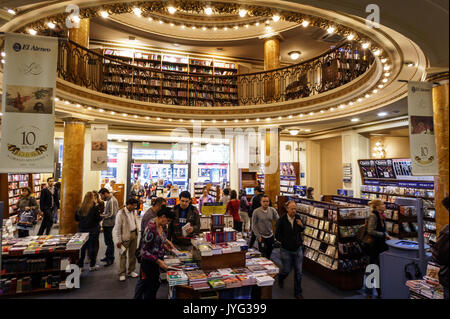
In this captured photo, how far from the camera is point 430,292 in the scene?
9.73 feet

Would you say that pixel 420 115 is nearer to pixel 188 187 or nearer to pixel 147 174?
pixel 188 187

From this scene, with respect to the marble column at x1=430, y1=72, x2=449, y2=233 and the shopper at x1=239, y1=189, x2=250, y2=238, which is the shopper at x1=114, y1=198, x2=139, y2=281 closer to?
the shopper at x1=239, y1=189, x2=250, y2=238

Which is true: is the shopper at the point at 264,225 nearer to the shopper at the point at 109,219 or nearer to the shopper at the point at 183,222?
the shopper at the point at 183,222

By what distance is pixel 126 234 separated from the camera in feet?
14.9

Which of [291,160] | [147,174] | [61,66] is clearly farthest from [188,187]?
[61,66]

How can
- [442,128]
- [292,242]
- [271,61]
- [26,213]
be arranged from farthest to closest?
[271,61]
[26,213]
[292,242]
[442,128]

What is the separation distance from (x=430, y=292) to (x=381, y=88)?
371cm

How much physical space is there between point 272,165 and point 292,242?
4581 mm

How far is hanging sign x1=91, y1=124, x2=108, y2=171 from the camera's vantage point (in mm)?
7039

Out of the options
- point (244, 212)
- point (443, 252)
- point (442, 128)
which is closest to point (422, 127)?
point (442, 128)

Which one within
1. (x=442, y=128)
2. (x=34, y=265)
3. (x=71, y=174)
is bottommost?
(x=34, y=265)

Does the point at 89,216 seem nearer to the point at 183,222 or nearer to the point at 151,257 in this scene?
the point at 183,222

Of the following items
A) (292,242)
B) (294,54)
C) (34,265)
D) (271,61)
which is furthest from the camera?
(294,54)

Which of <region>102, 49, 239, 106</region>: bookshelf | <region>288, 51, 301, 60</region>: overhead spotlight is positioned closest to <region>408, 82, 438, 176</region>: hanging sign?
<region>102, 49, 239, 106</region>: bookshelf
